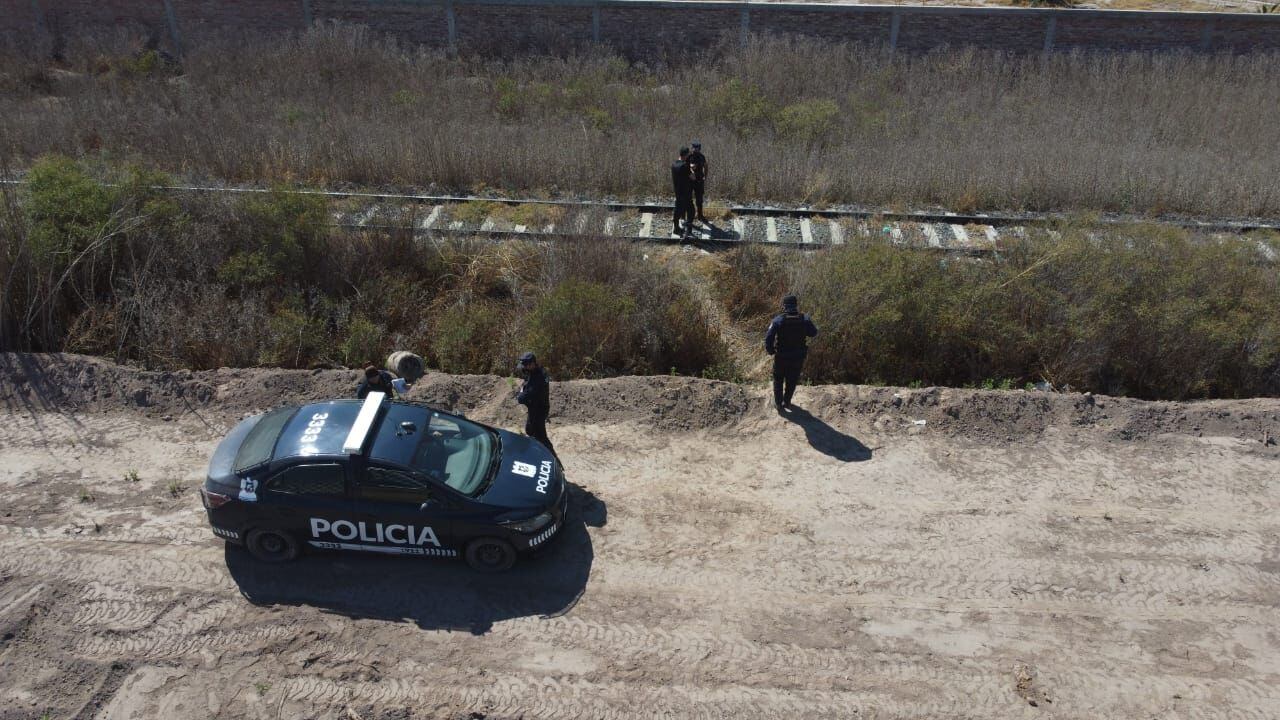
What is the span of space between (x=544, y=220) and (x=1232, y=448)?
9.55 metres

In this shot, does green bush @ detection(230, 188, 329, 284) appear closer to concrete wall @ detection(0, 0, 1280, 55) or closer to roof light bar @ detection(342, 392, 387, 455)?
roof light bar @ detection(342, 392, 387, 455)

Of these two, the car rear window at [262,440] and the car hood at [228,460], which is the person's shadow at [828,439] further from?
the car hood at [228,460]

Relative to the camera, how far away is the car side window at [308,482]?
6.85 metres

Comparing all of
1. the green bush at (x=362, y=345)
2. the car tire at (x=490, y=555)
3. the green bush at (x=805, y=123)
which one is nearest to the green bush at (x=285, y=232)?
the green bush at (x=362, y=345)

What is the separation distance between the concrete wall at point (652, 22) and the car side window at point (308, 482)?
20.2m

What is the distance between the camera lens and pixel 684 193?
1298cm

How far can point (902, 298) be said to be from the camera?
10281 millimetres

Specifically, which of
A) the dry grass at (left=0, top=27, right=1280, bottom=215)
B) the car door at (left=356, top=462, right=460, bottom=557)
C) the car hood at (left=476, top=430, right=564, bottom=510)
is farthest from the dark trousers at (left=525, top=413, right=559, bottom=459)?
the dry grass at (left=0, top=27, right=1280, bottom=215)

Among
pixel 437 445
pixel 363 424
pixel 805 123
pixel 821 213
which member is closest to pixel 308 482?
pixel 363 424

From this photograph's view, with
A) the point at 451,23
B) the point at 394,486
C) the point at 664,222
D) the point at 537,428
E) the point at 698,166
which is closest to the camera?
the point at 394,486

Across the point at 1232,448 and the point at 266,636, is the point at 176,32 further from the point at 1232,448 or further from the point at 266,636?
the point at 1232,448

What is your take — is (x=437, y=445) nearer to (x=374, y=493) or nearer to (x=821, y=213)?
(x=374, y=493)

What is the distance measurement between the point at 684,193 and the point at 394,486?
765 centimetres

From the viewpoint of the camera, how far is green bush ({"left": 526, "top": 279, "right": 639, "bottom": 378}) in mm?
10336
